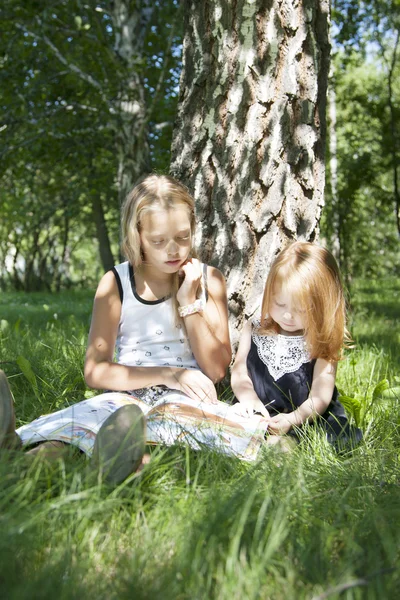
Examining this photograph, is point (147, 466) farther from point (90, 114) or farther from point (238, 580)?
point (90, 114)

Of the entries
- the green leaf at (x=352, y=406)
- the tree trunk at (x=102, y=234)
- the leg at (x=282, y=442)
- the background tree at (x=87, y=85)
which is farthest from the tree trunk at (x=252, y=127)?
the tree trunk at (x=102, y=234)

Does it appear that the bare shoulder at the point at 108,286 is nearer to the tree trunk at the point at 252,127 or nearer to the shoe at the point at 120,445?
the tree trunk at the point at 252,127

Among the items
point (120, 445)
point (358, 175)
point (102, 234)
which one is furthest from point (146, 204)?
point (102, 234)

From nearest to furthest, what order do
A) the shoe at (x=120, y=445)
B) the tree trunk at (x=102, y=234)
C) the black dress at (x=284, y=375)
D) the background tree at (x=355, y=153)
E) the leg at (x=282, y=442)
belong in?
1. the shoe at (x=120, y=445)
2. the leg at (x=282, y=442)
3. the black dress at (x=284, y=375)
4. the background tree at (x=355, y=153)
5. the tree trunk at (x=102, y=234)

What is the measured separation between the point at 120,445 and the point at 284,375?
1151mm

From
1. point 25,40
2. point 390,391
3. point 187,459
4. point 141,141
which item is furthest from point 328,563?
point 25,40

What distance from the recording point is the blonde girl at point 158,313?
284 cm

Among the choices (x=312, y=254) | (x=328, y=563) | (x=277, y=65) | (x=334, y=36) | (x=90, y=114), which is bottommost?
(x=328, y=563)

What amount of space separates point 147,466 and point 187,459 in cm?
15

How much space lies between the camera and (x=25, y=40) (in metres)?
9.86

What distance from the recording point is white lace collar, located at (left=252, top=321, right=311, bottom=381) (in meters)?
2.93

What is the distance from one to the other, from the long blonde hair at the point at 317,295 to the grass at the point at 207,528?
0.47 meters

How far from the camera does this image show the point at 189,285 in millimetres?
2930

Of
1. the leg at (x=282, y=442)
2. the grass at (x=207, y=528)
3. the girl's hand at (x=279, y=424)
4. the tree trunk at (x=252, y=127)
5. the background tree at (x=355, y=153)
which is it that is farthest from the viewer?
the background tree at (x=355, y=153)
